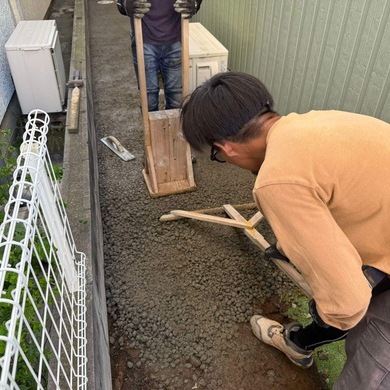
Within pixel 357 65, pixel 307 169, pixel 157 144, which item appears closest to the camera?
pixel 307 169

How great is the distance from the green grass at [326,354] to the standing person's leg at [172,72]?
231cm

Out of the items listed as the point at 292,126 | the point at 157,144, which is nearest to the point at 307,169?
the point at 292,126

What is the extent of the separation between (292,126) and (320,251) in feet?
1.41

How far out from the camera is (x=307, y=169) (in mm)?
1147

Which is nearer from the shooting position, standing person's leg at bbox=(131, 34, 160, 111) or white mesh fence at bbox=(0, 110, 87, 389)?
white mesh fence at bbox=(0, 110, 87, 389)

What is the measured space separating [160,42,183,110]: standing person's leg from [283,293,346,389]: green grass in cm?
231

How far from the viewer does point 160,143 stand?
3260mm

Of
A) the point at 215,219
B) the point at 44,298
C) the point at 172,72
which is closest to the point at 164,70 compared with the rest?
the point at 172,72

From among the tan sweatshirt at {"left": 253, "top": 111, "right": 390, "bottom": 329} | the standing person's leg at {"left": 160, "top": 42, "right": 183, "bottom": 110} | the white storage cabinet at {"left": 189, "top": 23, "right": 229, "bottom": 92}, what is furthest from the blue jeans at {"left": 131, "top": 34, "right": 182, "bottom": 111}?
the tan sweatshirt at {"left": 253, "top": 111, "right": 390, "bottom": 329}

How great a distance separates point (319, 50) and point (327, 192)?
98.7 inches

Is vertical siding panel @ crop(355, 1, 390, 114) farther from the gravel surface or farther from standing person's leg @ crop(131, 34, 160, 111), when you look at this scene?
standing person's leg @ crop(131, 34, 160, 111)

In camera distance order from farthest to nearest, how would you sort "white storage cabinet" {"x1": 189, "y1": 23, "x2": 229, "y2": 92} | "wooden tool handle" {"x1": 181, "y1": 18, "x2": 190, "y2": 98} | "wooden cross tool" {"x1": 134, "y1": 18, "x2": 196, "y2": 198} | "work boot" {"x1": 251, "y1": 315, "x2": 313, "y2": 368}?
"white storage cabinet" {"x1": 189, "y1": 23, "x2": 229, "y2": 92} → "wooden cross tool" {"x1": 134, "y1": 18, "x2": 196, "y2": 198} → "wooden tool handle" {"x1": 181, "y1": 18, "x2": 190, "y2": 98} → "work boot" {"x1": 251, "y1": 315, "x2": 313, "y2": 368}

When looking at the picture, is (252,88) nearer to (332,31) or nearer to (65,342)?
(65,342)

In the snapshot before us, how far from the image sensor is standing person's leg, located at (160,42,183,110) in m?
3.52
